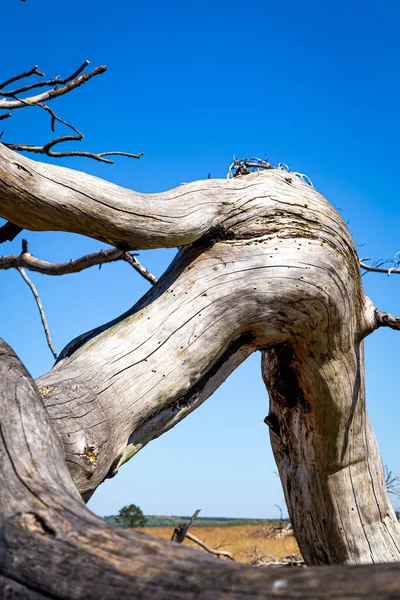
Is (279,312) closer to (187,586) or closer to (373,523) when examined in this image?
(373,523)

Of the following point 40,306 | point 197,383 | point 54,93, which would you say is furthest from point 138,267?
point 197,383

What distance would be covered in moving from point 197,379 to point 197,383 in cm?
6

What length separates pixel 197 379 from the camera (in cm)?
280

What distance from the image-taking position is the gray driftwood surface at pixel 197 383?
1072 millimetres

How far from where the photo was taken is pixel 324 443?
142 inches

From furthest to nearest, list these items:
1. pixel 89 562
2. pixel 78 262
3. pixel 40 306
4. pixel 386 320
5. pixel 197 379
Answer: pixel 40 306 → pixel 78 262 → pixel 386 320 → pixel 197 379 → pixel 89 562

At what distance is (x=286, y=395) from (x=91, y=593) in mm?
2667

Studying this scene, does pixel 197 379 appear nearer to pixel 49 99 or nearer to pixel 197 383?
pixel 197 383

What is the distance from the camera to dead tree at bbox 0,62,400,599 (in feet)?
3.62

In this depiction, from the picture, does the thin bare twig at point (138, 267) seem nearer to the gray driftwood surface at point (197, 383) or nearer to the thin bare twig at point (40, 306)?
the thin bare twig at point (40, 306)

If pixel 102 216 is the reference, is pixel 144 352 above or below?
below

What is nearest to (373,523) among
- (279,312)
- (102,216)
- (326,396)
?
(326,396)

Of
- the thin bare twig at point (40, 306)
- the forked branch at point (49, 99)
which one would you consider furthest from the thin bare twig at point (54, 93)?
the thin bare twig at point (40, 306)

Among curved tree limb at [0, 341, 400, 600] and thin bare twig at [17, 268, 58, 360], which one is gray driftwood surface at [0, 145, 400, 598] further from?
thin bare twig at [17, 268, 58, 360]
